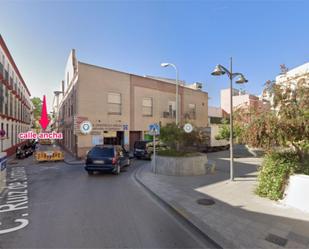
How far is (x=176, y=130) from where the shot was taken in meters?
11.7

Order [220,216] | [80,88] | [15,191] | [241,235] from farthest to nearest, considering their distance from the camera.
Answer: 1. [80,88]
2. [15,191]
3. [220,216]
4. [241,235]

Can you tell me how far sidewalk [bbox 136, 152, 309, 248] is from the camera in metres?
3.88

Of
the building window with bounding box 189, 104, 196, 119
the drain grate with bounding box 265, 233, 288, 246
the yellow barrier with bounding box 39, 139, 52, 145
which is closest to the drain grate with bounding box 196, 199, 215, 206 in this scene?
the drain grate with bounding box 265, 233, 288, 246

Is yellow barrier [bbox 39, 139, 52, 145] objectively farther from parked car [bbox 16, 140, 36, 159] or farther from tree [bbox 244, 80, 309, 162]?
tree [bbox 244, 80, 309, 162]

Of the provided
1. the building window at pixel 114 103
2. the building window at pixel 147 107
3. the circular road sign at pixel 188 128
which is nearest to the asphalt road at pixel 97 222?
the circular road sign at pixel 188 128

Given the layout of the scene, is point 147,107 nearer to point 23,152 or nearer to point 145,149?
point 145,149

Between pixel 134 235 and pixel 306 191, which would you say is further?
pixel 306 191

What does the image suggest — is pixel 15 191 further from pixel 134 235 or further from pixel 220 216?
pixel 220 216

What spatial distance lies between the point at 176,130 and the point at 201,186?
174 inches

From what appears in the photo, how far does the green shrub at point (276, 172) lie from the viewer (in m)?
5.96

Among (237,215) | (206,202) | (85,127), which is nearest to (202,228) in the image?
(237,215)

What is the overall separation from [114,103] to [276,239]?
1691 centimetres

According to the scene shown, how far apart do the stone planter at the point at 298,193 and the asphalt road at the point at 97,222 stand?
10.3 ft

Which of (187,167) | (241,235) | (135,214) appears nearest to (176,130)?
(187,167)
